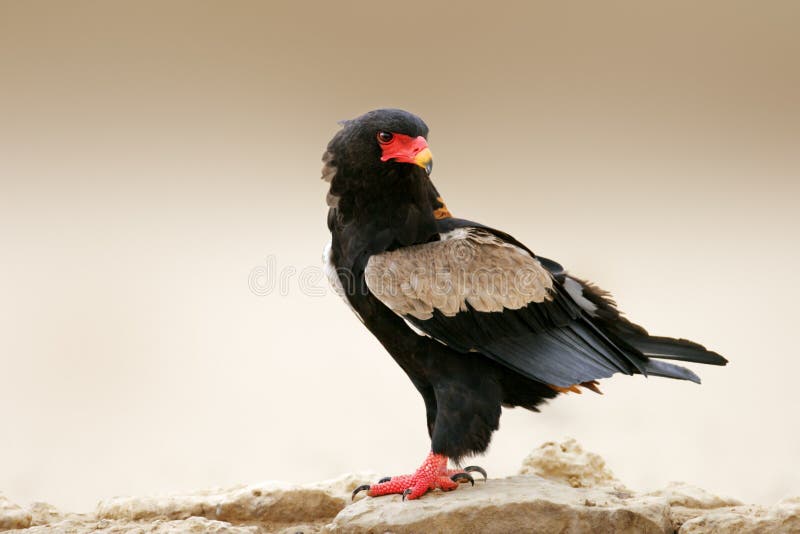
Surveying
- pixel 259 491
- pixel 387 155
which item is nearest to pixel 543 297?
pixel 387 155

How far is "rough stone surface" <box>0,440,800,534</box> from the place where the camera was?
361 cm

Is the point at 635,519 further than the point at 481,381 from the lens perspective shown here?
No

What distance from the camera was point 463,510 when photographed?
3627mm

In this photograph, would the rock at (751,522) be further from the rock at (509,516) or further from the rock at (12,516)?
the rock at (12,516)

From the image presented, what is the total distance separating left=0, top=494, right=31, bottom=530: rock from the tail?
3105mm

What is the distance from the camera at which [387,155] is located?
383 cm

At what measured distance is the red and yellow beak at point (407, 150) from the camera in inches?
147

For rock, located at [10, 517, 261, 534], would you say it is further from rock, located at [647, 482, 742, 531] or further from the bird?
rock, located at [647, 482, 742, 531]

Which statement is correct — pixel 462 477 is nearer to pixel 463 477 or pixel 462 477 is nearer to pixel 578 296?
pixel 463 477

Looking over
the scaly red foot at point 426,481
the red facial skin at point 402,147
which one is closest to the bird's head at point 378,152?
A: the red facial skin at point 402,147

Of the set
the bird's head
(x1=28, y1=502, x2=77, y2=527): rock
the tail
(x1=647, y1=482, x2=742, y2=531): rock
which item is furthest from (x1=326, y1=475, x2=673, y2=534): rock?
(x1=28, y1=502, x2=77, y2=527): rock

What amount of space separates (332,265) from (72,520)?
5.90ft

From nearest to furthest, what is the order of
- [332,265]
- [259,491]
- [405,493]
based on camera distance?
[405,493] → [332,265] → [259,491]

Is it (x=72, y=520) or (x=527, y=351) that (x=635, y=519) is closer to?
(x=527, y=351)
